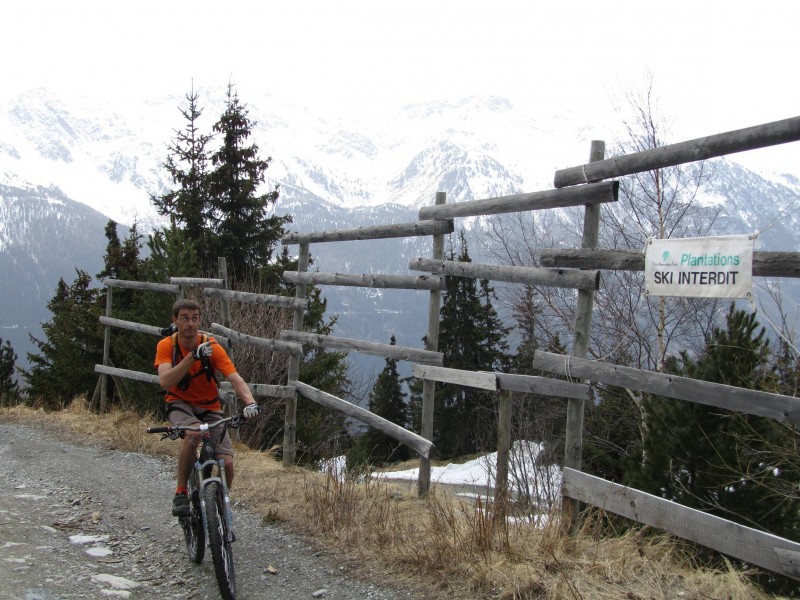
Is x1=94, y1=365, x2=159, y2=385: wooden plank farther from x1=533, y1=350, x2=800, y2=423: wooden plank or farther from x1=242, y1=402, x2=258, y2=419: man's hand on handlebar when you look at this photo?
x1=533, y1=350, x2=800, y2=423: wooden plank

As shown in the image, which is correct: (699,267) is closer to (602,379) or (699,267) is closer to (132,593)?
(602,379)

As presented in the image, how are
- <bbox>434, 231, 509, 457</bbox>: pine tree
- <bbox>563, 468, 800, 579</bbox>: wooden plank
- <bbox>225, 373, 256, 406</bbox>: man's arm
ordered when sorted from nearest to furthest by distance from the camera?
<bbox>563, 468, 800, 579</bbox>: wooden plank
<bbox>225, 373, 256, 406</bbox>: man's arm
<bbox>434, 231, 509, 457</bbox>: pine tree

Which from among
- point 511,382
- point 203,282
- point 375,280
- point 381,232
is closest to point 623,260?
point 511,382

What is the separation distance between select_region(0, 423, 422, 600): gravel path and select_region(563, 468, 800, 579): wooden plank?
4.41 ft

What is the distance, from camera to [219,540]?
4.64 m

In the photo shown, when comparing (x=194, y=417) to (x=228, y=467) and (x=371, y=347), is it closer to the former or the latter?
(x=228, y=467)

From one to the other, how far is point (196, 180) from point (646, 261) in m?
23.9

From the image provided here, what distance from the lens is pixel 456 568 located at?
4656 mm

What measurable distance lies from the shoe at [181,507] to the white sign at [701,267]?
3.45m

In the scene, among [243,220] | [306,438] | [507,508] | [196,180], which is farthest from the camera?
[196,180]

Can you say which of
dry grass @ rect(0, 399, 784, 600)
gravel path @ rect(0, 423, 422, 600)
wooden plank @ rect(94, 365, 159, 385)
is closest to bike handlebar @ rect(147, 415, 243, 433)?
gravel path @ rect(0, 423, 422, 600)

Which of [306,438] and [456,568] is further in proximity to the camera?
[306,438]

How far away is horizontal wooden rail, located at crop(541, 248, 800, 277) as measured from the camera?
A: 387cm

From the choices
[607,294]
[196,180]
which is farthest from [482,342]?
[607,294]
